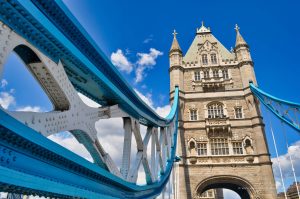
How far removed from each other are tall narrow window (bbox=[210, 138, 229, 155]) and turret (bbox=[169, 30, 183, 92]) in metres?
5.92

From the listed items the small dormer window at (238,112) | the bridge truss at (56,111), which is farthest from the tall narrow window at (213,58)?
the bridge truss at (56,111)

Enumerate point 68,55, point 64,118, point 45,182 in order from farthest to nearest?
point 68,55 < point 64,118 < point 45,182

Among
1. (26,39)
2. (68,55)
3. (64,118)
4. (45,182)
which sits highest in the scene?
(68,55)

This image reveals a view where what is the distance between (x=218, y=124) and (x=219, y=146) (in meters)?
1.87

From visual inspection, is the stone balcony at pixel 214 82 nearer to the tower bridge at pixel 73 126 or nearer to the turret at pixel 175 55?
the turret at pixel 175 55

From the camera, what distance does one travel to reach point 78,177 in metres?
5.30

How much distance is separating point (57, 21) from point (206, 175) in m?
19.7

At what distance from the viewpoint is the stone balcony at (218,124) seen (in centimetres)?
2377

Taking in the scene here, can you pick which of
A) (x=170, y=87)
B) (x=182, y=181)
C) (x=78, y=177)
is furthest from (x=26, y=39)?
(x=170, y=87)

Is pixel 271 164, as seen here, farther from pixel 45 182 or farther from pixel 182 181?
pixel 45 182

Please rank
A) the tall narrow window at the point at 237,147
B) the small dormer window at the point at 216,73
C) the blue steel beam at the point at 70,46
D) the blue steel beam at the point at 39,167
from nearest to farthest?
the blue steel beam at the point at 39,167 → the blue steel beam at the point at 70,46 → the tall narrow window at the point at 237,147 → the small dormer window at the point at 216,73

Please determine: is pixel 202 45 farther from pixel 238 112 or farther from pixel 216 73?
pixel 238 112

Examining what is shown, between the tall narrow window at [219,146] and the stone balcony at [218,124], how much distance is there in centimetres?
87

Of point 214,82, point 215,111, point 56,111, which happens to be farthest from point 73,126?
point 214,82
